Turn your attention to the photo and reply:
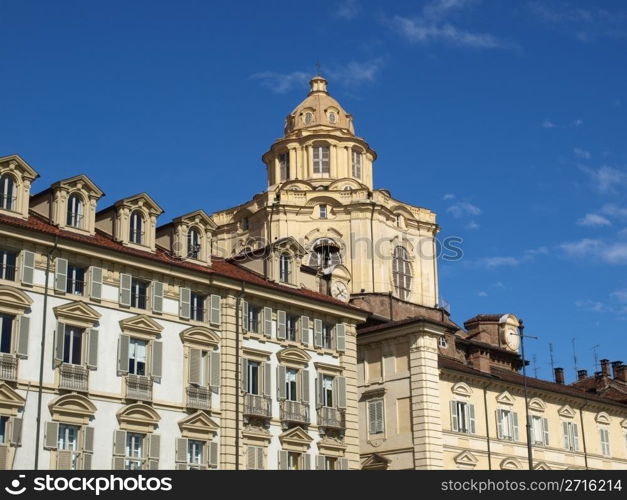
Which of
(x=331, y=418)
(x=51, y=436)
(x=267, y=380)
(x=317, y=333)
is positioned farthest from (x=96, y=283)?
(x=331, y=418)

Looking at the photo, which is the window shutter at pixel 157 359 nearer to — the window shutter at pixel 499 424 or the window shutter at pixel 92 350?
the window shutter at pixel 92 350

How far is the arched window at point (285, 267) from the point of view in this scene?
2430 inches

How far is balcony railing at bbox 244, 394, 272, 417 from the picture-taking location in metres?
55.1

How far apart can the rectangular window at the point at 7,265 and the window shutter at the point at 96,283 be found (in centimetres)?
367

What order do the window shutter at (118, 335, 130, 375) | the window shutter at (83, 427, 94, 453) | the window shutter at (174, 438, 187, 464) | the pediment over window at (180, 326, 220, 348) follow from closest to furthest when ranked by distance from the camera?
the window shutter at (83, 427, 94, 453) < the window shutter at (118, 335, 130, 375) < the window shutter at (174, 438, 187, 464) < the pediment over window at (180, 326, 220, 348)

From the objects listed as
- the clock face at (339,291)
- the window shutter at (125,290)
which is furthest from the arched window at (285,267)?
the clock face at (339,291)

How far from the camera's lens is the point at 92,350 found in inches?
1971

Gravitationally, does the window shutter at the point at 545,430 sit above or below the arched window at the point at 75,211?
below

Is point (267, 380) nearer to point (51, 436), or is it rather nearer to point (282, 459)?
point (282, 459)

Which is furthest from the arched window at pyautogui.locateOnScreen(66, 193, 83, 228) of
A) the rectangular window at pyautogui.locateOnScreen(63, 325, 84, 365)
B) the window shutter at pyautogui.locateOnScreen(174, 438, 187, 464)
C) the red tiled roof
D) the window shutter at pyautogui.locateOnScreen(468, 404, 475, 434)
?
the window shutter at pyautogui.locateOnScreen(468, 404, 475, 434)

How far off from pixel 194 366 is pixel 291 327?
6.84m

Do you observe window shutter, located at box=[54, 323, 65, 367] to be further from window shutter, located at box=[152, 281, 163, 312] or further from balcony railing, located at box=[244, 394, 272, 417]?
balcony railing, located at box=[244, 394, 272, 417]

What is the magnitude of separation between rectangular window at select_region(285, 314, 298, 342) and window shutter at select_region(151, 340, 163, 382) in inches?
315
